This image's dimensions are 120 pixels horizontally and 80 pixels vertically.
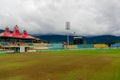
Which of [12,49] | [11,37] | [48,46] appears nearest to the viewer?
[12,49]

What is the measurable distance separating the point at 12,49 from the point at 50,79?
77536 mm

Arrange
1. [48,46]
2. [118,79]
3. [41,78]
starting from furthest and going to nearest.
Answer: [48,46], [41,78], [118,79]

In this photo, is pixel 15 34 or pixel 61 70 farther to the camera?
pixel 15 34

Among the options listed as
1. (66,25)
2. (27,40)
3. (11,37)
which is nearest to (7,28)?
(11,37)

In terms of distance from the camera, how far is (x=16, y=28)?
11525 centimetres

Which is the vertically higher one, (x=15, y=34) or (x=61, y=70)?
(x=15, y=34)

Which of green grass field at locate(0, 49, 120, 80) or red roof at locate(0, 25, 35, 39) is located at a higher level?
red roof at locate(0, 25, 35, 39)

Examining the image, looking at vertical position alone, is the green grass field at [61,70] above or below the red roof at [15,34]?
below

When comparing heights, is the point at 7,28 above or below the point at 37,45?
above

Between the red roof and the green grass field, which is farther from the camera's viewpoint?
the red roof

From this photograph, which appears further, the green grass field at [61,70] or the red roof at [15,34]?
the red roof at [15,34]

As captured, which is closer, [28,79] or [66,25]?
[28,79]

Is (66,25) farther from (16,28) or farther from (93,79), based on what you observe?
(93,79)

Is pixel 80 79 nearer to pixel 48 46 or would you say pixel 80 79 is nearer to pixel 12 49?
pixel 12 49
